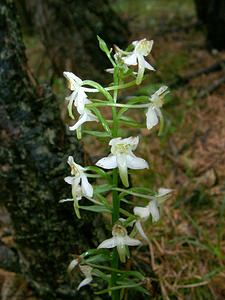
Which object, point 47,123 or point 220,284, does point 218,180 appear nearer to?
point 220,284

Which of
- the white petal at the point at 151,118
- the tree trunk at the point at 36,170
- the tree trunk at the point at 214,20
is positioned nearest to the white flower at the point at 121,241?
the white petal at the point at 151,118

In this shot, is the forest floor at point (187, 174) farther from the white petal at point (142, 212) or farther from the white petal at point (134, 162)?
the white petal at point (134, 162)

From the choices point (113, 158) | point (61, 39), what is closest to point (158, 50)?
point (61, 39)

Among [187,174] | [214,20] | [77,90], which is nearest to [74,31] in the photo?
[214,20]

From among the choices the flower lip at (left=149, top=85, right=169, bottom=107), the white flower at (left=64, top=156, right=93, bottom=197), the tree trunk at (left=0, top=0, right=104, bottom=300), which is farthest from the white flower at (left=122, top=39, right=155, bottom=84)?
the tree trunk at (left=0, top=0, right=104, bottom=300)

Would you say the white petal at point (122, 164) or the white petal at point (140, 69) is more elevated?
the white petal at point (140, 69)

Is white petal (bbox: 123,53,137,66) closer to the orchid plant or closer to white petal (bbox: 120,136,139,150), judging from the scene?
the orchid plant
